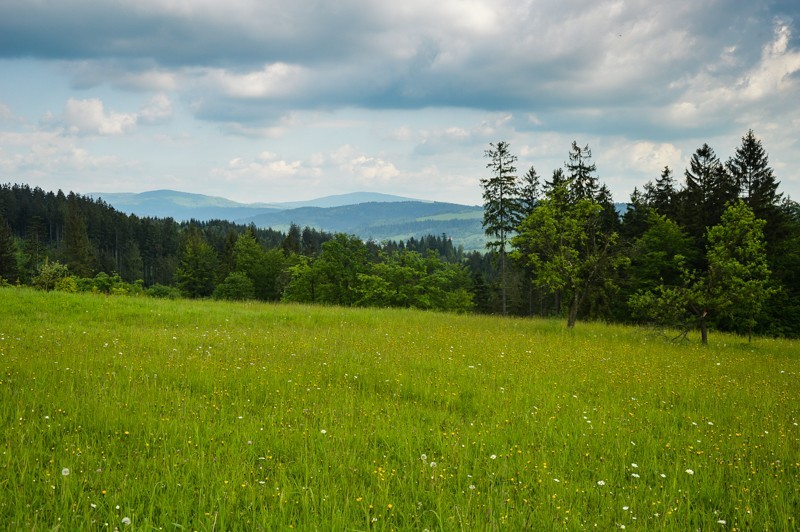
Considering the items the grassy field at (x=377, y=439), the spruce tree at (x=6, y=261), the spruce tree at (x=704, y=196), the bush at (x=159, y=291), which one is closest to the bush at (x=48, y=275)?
the bush at (x=159, y=291)

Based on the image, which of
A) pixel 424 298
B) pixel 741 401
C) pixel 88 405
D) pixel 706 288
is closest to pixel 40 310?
pixel 88 405

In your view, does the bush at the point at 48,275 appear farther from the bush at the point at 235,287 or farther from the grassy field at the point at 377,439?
the bush at the point at 235,287

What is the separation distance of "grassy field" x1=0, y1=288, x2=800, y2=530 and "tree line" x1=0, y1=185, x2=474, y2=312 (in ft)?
89.2

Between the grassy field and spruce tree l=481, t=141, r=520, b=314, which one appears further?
spruce tree l=481, t=141, r=520, b=314

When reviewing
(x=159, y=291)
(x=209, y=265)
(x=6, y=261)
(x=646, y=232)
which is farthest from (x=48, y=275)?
(x=6, y=261)

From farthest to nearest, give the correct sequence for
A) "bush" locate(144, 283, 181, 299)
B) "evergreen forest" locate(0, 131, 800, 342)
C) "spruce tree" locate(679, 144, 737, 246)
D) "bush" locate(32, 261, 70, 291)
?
"bush" locate(144, 283, 181, 299), "spruce tree" locate(679, 144, 737, 246), "bush" locate(32, 261, 70, 291), "evergreen forest" locate(0, 131, 800, 342)

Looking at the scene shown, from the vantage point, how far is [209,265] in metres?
84.7

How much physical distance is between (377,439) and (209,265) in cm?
8723

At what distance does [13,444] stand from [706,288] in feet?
66.2

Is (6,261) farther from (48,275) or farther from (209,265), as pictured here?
(48,275)

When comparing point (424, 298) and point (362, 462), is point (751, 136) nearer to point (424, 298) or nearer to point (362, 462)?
point (424, 298)

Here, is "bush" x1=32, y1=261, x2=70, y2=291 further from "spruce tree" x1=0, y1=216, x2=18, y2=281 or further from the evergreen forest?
"spruce tree" x1=0, y1=216, x2=18, y2=281

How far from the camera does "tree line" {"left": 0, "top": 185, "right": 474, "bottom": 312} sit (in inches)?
1742

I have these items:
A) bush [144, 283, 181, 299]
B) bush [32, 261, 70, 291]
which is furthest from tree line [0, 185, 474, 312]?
bush [144, 283, 181, 299]
